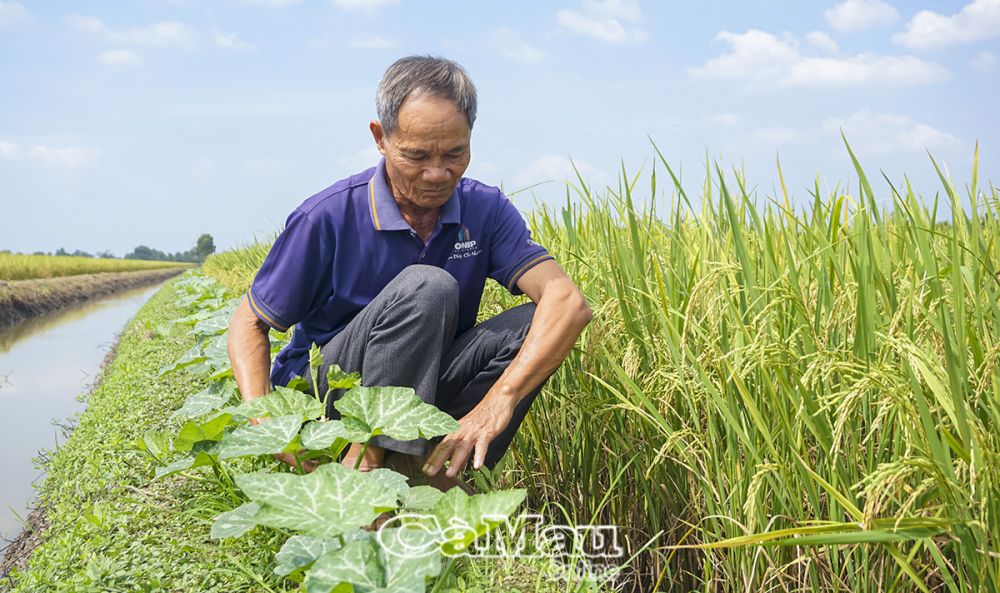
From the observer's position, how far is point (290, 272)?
2.14m

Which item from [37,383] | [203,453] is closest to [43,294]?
[37,383]

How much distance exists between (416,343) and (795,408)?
0.90 meters

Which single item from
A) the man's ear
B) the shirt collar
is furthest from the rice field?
the man's ear

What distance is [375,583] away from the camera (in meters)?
1.35

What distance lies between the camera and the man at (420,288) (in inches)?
78.3

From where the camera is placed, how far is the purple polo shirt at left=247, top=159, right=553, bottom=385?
2150 mm

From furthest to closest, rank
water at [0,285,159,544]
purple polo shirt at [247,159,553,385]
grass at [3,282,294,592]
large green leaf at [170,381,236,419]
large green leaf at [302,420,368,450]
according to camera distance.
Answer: water at [0,285,159,544] < large green leaf at [170,381,236,419] < purple polo shirt at [247,159,553,385] < grass at [3,282,294,592] < large green leaf at [302,420,368,450]

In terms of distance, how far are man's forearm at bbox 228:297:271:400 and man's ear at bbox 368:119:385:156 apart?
0.57 meters

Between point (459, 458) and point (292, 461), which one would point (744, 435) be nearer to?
point (459, 458)

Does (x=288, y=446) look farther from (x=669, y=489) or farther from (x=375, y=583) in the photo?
(x=669, y=489)

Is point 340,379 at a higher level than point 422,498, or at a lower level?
higher

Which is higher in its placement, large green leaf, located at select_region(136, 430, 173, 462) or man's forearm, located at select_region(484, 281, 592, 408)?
man's forearm, located at select_region(484, 281, 592, 408)

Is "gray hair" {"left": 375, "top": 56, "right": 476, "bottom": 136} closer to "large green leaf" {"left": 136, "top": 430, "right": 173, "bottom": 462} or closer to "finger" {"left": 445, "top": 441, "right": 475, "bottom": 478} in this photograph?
"finger" {"left": 445, "top": 441, "right": 475, "bottom": 478}

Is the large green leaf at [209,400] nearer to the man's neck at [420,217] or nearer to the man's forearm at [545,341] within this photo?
the man's neck at [420,217]
